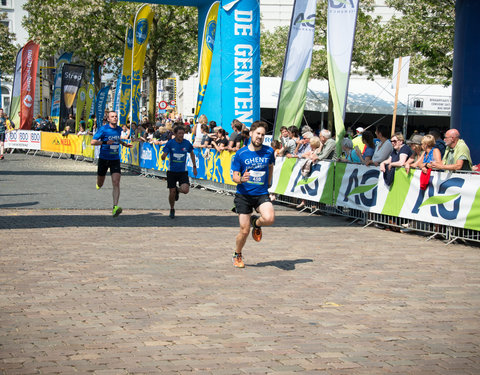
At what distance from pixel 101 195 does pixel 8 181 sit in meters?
4.48

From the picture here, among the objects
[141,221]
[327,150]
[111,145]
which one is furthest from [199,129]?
[141,221]

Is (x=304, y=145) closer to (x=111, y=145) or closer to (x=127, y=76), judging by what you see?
(x=111, y=145)

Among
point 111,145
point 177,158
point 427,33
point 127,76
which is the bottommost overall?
point 177,158

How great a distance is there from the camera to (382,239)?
11367 millimetres

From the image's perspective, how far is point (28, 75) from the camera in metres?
33.8

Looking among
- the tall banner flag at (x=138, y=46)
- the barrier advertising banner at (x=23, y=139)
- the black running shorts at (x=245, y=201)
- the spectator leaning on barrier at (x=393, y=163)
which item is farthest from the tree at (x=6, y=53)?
the black running shorts at (x=245, y=201)

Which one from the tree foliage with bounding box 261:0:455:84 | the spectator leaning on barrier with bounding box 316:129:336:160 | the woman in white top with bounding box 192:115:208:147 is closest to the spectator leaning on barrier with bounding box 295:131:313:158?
the spectator leaning on barrier with bounding box 316:129:336:160

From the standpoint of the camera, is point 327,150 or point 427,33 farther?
point 427,33

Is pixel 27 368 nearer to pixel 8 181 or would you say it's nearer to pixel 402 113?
pixel 8 181

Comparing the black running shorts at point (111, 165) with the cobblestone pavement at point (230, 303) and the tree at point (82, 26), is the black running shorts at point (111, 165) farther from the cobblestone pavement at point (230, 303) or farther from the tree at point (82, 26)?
the tree at point (82, 26)

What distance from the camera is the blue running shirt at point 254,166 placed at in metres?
8.63

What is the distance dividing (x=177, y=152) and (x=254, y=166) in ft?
17.7

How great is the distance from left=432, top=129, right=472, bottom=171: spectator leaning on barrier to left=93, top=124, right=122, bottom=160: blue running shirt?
6.21m

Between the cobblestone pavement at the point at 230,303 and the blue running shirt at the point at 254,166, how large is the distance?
3.29 ft
